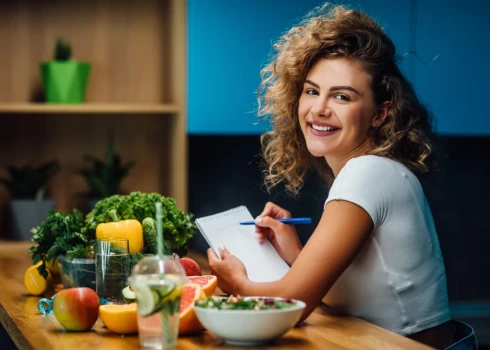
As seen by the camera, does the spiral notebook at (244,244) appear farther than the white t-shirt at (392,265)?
Yes

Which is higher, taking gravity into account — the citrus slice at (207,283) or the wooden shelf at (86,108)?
the wooden shelf at (86,108)

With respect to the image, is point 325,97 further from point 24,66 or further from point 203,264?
point 24,66

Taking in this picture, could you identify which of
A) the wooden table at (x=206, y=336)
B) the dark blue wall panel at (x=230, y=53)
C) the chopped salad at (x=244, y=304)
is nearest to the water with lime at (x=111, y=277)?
the wooden table at (x=206, y=336)

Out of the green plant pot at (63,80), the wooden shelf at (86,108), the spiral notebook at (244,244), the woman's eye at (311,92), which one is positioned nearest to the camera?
the spiral notebook at (244,244)

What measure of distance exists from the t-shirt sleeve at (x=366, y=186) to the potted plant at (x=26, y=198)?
1.77m

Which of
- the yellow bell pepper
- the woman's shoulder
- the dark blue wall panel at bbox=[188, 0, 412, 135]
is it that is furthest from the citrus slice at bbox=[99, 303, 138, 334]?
the dark blue wall panel at bbox=[188, 0, 412, 135]

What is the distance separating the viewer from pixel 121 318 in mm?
1536

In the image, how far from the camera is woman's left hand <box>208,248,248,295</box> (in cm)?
181

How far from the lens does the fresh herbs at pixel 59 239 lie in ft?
6.34

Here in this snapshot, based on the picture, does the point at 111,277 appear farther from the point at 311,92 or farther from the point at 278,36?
the point at 278,36

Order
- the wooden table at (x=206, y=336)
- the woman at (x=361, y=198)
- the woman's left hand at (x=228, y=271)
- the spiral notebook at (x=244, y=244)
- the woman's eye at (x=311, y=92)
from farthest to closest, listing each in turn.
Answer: the woman's eye at (x=311, y=92), the spiral notebook at (x=244, y=244), the woman's left hand at (x=228, y=271), the woman at (x=361, y=198), the wooden table at (x=206, y=336)

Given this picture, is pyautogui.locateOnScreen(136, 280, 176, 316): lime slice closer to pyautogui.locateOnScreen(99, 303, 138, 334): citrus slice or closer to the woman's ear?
pyautogui.locateOnScreen(99, 303, 138, 334): citrus slice

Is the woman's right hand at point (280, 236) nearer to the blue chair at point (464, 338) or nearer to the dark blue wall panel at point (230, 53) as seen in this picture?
the blue chair at point (464, 338)

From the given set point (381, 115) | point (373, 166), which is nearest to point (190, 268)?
point (373, 166)
